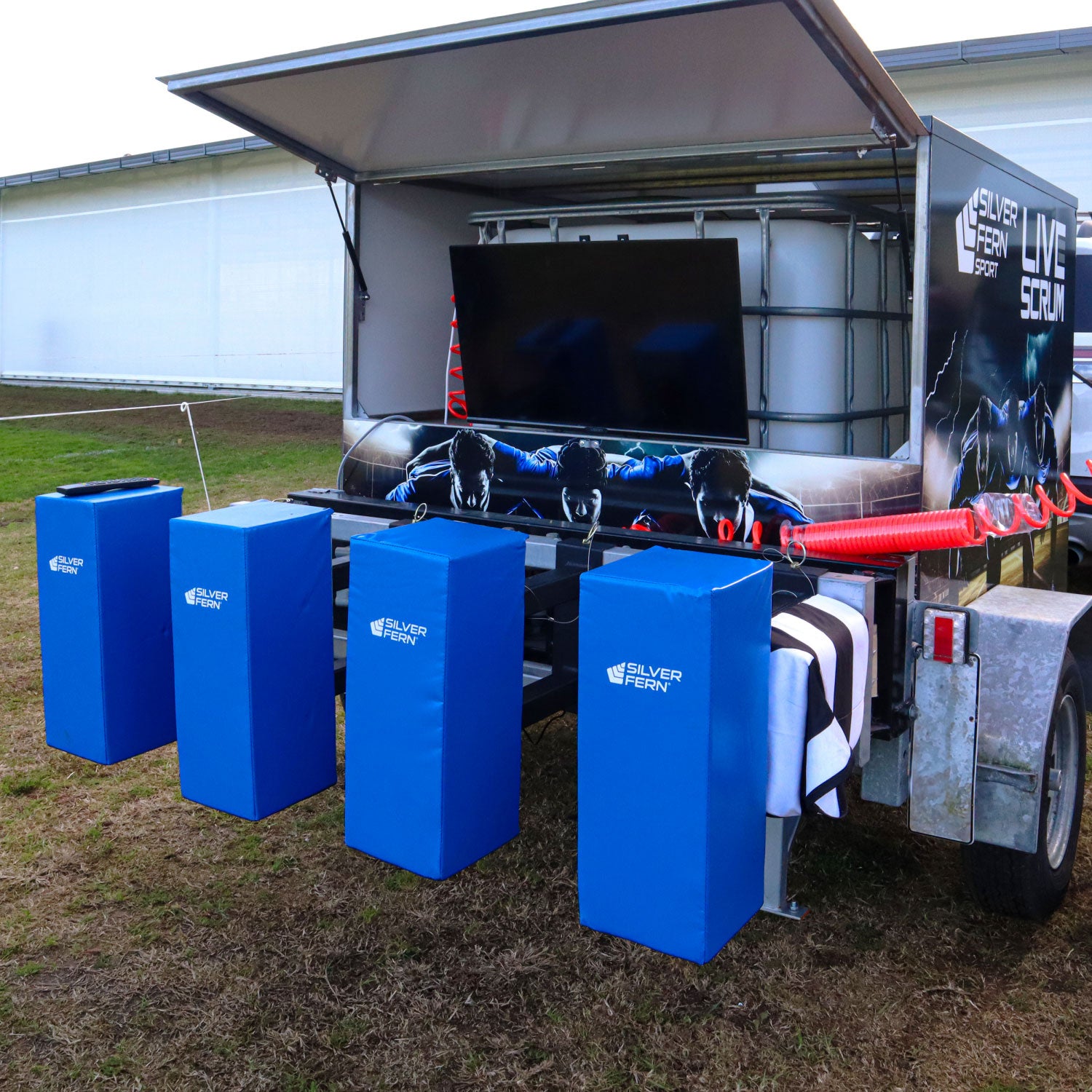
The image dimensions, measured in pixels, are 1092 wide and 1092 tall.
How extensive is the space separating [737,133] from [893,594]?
5.25 feet

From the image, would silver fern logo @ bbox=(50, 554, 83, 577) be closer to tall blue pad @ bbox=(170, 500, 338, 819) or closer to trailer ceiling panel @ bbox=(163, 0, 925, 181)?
tall blue pad @ bbox=(170, 500, 338, 819)

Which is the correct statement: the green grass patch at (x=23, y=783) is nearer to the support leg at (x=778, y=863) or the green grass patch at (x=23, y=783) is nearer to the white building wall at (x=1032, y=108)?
the support leg at (x=778, y=863)

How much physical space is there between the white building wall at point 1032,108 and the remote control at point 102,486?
373 inches

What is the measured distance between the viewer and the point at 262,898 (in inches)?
140

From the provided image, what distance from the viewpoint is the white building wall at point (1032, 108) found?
1088cm

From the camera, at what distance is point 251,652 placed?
3.29 meters

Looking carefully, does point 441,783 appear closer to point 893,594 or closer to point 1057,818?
point 893,594

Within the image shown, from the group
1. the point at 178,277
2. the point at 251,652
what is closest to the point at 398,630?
the point at 251,652

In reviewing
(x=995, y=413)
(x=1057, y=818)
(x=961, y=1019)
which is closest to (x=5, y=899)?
(x=961, y=1019)

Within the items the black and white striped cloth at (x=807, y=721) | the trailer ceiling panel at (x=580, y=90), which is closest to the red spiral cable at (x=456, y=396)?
the trailer ceiling panel at (x=580, y=90)

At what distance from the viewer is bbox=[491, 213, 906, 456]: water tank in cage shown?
3930 millimetres

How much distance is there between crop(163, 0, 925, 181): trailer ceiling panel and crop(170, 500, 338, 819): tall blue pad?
1.33m

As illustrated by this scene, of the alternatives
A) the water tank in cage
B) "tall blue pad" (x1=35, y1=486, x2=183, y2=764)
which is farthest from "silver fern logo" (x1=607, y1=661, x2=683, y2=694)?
"tall blue pad" (x1=35, y1=486, x2=183, y2=764)

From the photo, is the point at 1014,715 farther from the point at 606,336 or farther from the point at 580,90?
the point at 580,90
